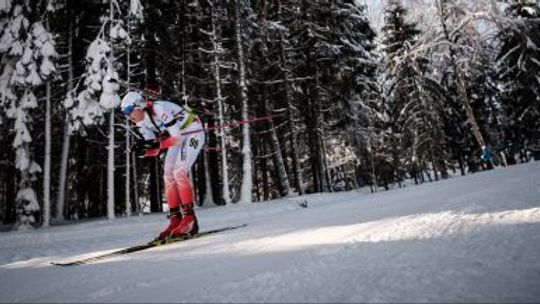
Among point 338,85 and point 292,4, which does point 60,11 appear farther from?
point 338,85

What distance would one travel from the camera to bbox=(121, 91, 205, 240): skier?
6887 mm

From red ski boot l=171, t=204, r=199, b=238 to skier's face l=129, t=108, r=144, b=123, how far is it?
167 centimetres

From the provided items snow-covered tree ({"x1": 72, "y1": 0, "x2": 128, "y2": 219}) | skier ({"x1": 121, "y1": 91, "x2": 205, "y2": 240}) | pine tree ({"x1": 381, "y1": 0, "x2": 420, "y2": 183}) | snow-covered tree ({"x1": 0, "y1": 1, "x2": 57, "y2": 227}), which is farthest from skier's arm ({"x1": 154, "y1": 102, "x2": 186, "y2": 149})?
pine tree ({"x1": 381, "y1": 0, "x2": 420, "y2": 183})

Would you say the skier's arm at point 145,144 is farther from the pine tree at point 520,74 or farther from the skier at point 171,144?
the pine tree at point 520,74

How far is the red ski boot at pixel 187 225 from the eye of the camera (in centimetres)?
695

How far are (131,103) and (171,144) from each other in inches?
36.5

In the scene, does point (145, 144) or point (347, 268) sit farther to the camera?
point (145, 144)

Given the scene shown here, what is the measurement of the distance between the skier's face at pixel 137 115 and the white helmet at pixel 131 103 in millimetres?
50

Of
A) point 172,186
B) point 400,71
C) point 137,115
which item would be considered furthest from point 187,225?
point 400,71

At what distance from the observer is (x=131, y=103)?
6.82 meters

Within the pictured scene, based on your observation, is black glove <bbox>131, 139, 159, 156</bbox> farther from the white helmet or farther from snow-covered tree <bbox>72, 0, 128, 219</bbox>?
snow-covered tree <bbox>72, 0, 128, 219</bbox>

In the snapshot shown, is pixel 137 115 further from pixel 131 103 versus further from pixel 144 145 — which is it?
pixel 144 145

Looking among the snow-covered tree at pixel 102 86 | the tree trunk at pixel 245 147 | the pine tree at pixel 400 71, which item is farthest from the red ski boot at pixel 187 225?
the pine tree at pixel 400 71

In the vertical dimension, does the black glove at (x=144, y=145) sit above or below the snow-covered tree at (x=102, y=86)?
below
